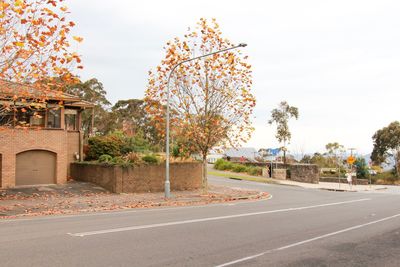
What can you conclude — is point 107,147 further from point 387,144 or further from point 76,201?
point 387,144

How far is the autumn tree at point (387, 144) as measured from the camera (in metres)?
59.3

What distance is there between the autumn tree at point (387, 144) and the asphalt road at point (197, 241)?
50.9 meters

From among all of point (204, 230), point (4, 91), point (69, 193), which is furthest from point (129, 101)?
point (204, 230)

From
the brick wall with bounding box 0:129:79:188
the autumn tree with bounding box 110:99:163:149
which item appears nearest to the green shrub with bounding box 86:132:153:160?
the brick wall with bounding box 0:129:79:188

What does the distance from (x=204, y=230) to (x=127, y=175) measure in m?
12.7

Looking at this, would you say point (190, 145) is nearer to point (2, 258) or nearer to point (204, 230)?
point (204, 230)

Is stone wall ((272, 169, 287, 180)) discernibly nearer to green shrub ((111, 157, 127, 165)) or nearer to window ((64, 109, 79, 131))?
window ((64, 109, 79, 131))

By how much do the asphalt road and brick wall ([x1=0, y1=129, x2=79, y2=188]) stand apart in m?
9.91

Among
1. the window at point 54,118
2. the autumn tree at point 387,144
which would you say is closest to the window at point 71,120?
the window at point 54,118

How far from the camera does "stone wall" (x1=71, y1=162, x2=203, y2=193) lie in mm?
22305

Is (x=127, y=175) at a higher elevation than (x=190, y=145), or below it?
below

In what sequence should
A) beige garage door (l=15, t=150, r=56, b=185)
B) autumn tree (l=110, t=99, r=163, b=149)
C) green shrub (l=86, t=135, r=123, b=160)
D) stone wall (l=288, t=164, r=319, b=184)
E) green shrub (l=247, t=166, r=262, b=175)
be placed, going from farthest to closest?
autumn tree (l=110, t=99, r=163, b=149) < green shrub (l=247, t=166, r=262, b=175) < stone wall (l=288, t=164, r=319, b=184) < green shrub (l=86, t=135, r=123, b=160) < beige garage door (l=15, t=150, r=56, b=185)

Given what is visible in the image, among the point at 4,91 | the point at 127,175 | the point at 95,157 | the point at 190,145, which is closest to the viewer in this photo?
the point at 4,91

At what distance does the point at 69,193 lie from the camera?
2059cm
